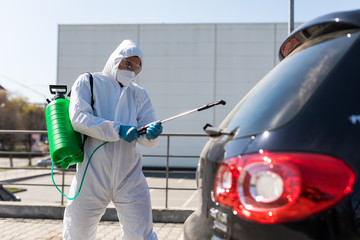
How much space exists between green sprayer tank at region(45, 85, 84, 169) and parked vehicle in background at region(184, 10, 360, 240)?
1485mm

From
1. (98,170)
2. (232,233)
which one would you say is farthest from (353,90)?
(98,170)

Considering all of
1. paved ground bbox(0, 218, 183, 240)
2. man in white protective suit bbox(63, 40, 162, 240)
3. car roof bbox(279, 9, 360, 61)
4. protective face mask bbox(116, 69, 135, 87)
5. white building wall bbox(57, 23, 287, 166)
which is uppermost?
white building wall bbox(57, 23, 287, 166)

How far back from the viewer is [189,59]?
2455cm

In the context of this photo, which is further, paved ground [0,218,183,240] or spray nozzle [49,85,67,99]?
paved ground [0,218,183,240]

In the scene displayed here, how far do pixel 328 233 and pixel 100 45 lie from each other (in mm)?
25424

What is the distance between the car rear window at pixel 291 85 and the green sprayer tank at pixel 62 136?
1.51m

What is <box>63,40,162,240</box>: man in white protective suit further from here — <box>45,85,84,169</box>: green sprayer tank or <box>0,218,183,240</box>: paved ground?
<box>0,218,183,240</box>: paved ground

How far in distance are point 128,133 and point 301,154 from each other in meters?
1.68

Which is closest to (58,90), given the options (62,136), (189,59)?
(62,136)

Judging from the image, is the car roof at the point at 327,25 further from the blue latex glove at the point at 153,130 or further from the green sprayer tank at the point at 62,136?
the green sprayer tank at the point at 62,136

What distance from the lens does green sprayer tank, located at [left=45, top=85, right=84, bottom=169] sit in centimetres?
264

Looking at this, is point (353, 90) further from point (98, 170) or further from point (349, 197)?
point (98, 170)

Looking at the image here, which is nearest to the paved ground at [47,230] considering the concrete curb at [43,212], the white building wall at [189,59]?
the concrete curb at [43,212]

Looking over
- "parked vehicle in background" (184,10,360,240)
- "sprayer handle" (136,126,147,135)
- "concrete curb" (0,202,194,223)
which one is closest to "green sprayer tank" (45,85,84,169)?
"sprayer handle" (136,126,147,135)
